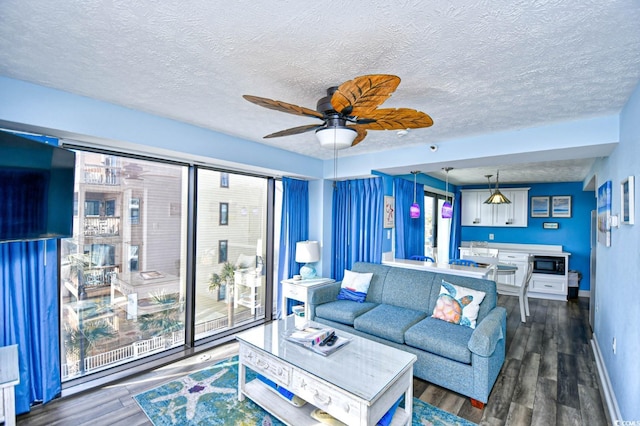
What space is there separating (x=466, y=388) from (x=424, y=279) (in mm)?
1258

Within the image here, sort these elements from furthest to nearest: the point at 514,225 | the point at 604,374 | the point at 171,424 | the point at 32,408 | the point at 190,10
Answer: the point at 514,225, the point at 604,374, the point at 32,408, the point at 171,424, the point at 190,10

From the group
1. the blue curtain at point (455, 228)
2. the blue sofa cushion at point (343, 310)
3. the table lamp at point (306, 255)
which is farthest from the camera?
the blue curtain at point (455, 228)

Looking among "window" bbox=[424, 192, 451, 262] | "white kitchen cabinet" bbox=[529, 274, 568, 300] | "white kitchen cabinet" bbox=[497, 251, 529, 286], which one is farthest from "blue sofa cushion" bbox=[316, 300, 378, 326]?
"white kitchen cabinet" bbox=[529, 274, 568, 300]

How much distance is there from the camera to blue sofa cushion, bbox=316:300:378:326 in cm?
348

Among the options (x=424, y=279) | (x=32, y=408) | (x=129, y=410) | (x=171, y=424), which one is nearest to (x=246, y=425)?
(x=171, y=424)

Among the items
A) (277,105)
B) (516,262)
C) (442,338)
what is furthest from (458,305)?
(516,262)

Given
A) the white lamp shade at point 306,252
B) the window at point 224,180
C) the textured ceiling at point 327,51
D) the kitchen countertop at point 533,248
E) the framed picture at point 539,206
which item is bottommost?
the kitchen countertop at point 533,248

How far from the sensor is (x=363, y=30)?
153 centimetres

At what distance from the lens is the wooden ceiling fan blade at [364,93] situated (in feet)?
4.71

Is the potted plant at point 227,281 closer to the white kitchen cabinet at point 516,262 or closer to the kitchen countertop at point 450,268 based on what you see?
the kitchen countertop at point 450,268

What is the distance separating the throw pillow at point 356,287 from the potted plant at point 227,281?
142cm

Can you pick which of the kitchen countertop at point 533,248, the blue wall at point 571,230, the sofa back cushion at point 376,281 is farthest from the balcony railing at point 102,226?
the blue wall at point 571,230

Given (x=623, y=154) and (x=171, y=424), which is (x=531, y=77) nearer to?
(x=623, y=154)

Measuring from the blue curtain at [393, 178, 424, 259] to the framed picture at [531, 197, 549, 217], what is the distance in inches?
116
